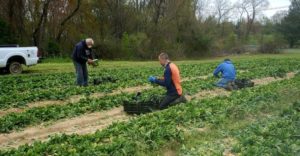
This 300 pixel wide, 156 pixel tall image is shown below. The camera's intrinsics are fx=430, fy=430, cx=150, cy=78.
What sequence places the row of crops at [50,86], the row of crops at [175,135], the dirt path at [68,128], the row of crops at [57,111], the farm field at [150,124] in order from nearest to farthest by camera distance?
the row of crops at [175,135]
the farm field at [150,124]
the dirt path at [68,128]
the row of crops at [57,111]
the row of crops at [50,86]

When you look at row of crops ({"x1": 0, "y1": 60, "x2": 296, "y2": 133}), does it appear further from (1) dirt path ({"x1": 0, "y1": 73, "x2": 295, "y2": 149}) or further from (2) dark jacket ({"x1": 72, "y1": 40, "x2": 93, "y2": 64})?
(2) dark jacket ({"x1": 72, "y1": 40, "x2": 93, "y2": 64})

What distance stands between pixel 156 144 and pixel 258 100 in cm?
565

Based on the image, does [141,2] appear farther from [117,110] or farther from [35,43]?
[117,110]

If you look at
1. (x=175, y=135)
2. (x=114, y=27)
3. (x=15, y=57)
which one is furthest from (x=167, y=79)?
(x=114, y=27)

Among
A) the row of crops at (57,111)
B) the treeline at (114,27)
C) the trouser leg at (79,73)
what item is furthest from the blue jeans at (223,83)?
the treeline at (114,27)

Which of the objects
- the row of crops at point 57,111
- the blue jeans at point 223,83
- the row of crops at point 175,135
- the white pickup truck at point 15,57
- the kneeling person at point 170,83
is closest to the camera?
the row of crops at point 175,135

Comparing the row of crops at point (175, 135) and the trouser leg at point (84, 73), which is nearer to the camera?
the row of crops at point (175, 135)

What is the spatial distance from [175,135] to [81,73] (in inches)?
342

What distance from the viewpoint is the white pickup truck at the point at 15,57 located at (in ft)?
69.4

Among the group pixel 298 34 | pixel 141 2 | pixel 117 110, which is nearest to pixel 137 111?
pixel 117 110

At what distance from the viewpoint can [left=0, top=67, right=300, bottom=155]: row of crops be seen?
7133 mm

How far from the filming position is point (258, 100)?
12391 millimetres

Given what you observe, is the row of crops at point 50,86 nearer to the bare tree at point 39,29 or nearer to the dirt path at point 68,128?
the dirt path at point 68,128

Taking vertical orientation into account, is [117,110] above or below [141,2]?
below
